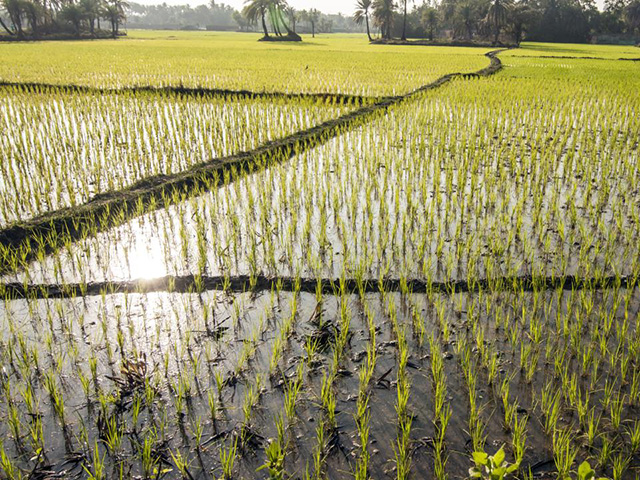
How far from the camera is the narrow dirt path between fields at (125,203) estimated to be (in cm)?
369

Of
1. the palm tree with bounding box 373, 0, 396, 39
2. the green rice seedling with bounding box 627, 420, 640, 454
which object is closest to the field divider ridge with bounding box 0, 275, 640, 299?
the green rice seedling with bounding box 627, 420, 640, 454

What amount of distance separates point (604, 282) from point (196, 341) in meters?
2.27

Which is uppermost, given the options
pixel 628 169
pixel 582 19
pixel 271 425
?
pixel 582 19

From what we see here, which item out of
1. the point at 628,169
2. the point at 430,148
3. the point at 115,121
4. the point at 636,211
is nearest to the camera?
the point at 636,211

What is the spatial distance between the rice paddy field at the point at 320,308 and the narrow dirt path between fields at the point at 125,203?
30 millimetres

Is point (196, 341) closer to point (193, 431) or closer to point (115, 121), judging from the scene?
point (193, 431)

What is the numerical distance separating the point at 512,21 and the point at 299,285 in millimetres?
38394

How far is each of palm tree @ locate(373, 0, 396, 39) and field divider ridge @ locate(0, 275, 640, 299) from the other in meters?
44.2

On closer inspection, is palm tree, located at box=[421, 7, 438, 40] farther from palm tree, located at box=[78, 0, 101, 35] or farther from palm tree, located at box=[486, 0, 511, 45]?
palm tree, located at box=[78, 0, 101, 35]

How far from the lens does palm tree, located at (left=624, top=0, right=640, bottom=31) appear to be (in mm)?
44250

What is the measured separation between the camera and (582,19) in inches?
1635

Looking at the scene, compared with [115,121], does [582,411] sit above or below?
below

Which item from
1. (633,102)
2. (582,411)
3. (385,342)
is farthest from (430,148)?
(633,102)

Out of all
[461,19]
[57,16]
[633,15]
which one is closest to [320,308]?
[461,19]
